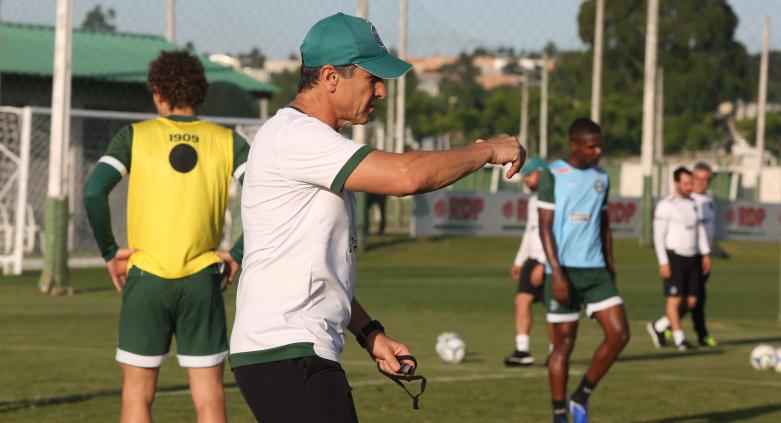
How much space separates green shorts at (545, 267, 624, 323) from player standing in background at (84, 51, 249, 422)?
154 inches

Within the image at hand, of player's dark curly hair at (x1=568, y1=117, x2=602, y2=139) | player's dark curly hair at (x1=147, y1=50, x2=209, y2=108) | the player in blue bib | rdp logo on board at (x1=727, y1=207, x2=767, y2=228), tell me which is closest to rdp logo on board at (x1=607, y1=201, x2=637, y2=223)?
rdp logo on board at (x1=727, y1=207, x2=767, y2=228)

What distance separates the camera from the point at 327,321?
509 centimetres

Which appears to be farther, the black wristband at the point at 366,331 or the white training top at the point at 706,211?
the white training top at the point at 706,211

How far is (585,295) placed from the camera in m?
11.3

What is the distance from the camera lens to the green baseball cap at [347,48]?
5.01 m

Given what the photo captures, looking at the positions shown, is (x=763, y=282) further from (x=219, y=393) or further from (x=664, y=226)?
(x=219, y=393)

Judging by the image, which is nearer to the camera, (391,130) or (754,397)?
(754,397)

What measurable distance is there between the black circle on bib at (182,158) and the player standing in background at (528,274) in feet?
24.8

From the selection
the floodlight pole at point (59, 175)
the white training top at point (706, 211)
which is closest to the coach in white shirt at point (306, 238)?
the white training top at point (706, 211)

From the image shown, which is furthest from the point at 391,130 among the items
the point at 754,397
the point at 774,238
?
the point at 754,397

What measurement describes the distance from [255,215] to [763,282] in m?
27.7

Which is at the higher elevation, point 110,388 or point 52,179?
point 52,179

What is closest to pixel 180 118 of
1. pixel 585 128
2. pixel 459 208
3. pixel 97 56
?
pixel 585 128

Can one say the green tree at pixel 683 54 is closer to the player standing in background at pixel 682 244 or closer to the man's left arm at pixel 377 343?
the player standing in background at pixel 682 244
